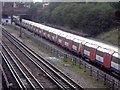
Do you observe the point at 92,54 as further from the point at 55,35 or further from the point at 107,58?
the point at 55,35

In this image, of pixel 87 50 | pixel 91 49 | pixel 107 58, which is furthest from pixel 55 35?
pixel 107 58

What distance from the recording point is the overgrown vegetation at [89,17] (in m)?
49.8

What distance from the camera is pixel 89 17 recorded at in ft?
177

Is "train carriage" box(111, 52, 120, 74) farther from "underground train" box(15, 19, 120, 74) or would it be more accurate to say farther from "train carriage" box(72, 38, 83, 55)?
"train carriage" box(72, 38, 83, 55)

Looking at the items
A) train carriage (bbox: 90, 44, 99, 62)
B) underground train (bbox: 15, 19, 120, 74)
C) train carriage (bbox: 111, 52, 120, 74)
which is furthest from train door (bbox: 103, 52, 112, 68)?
train carriage (bbox: 90, 44, 99, 62)

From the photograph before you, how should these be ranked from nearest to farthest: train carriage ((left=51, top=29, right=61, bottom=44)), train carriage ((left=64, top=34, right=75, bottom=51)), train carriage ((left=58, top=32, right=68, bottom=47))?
train carriage ((left=64, top=34, right=75, bottom=51)) → train carriage ((left=58, top=32, right=68, bottom=47)) → train carriage ((left=51, top=29, right=61, bottom=44))

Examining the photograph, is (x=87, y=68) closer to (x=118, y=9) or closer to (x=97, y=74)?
(x=97, y=74)

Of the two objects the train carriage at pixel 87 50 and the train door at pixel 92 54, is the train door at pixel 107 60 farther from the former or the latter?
the train carriage at pixel 87 50

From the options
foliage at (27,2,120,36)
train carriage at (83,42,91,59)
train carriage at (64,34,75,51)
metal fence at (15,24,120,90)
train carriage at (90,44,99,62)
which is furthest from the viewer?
foliage at (27,2,120,36)

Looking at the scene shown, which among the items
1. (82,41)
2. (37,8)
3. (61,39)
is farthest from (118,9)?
(37,8)

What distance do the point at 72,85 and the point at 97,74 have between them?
2774mm

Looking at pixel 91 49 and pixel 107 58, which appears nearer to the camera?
pixel 107 58

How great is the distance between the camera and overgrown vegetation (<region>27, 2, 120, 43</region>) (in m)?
49.8

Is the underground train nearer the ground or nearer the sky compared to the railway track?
nearer the sky
